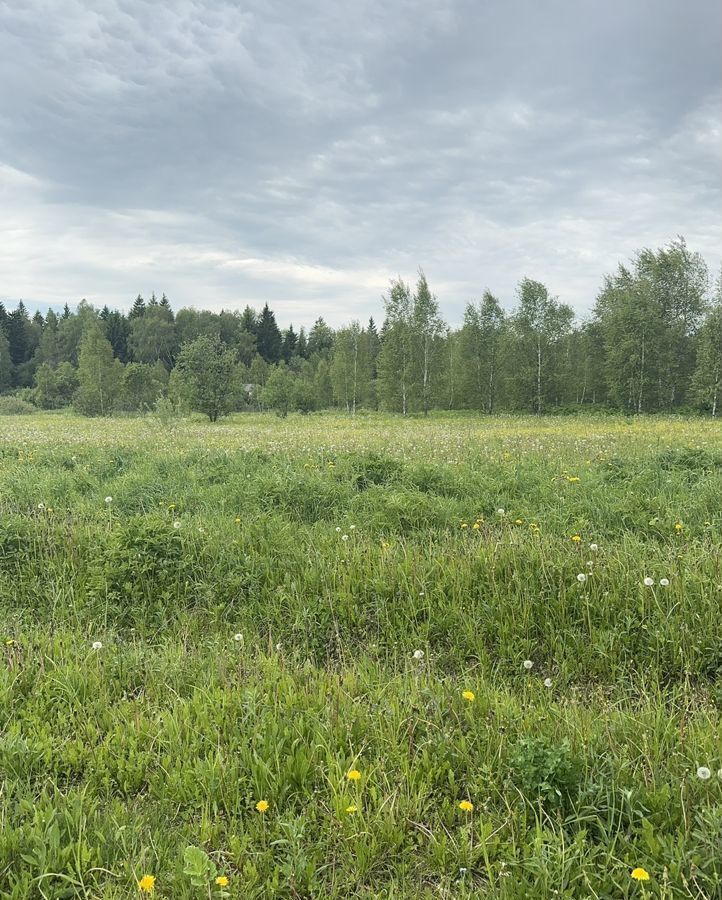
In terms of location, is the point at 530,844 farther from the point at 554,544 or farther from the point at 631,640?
the point at 554,544

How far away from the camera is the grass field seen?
101 inches

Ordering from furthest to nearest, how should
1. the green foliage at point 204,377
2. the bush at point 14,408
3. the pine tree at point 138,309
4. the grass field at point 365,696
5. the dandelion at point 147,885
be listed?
1. the pine tree at point 138,309
2. the bush at point 14,408
3. the green foliage at point 204,377
4. the grass field at point 365,696
5. the dandelion at point 147,885

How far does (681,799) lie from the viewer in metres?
2.65

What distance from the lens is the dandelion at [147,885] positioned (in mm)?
2348

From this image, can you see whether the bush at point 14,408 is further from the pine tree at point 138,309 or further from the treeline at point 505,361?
the pine tree at point 138,309

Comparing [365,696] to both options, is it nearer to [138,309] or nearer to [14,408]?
[14,408]

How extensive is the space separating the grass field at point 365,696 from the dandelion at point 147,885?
0.06 m

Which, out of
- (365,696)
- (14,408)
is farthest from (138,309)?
(365,696)

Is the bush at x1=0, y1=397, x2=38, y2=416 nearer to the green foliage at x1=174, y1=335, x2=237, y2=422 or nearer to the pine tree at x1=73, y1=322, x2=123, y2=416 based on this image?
the pine tree at x1=73, y1=322, x2=123, y2=416

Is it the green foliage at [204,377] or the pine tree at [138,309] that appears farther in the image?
the pine tree at [138,309]

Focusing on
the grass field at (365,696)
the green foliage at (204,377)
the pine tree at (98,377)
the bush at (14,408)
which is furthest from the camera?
the bush at (14,408)

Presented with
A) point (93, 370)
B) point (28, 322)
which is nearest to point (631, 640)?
point (93, 370)

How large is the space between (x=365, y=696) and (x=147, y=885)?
176 centimetres

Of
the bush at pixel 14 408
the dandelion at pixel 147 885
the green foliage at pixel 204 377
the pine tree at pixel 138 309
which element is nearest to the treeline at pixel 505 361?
the green foliage at pixel 204 377
